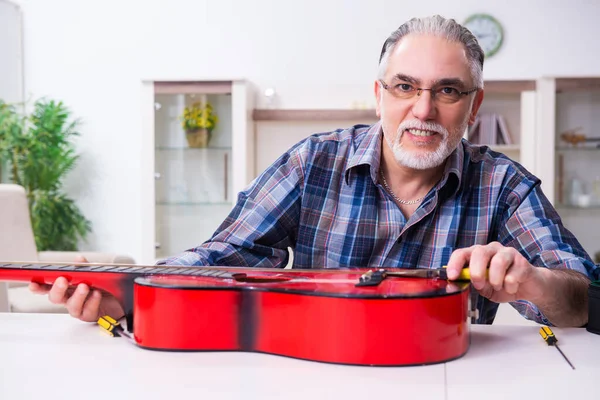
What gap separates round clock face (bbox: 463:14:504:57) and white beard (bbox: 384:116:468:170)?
309cm

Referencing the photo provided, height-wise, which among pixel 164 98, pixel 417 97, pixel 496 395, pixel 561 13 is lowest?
pixel 496 395

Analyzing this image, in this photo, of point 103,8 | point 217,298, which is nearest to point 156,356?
point 217,298

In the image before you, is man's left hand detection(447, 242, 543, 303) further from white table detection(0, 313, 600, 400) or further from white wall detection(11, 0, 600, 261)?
white wall detection(11, 0, 600, 261)

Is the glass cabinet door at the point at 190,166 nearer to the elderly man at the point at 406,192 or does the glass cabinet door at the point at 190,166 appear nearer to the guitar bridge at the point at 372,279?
the elderly man at the point at 406,192

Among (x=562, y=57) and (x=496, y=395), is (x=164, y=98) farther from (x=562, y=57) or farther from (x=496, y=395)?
(x=496, y=395)

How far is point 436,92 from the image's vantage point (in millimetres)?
1528

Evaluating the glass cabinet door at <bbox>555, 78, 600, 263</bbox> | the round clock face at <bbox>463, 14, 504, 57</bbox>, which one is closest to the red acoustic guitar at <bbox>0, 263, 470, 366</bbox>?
the glass cabinet door at <bbox>555, 78, 600, 263</bbox>

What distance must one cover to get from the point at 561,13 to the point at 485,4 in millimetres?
498

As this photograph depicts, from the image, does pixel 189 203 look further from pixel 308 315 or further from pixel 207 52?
pixel 308 315

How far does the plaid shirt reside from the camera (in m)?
1.56

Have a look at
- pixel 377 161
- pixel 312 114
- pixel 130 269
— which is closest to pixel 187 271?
pixel 130 269

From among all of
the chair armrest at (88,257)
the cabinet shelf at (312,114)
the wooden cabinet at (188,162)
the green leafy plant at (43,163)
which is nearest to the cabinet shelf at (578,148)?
the cabinet shelf at (312,114)

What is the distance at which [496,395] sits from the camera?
0.74 meters

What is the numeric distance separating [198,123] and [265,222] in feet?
9.78
